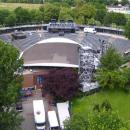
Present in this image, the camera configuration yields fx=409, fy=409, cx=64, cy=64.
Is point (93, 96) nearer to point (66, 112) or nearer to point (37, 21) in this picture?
point (66, 112)

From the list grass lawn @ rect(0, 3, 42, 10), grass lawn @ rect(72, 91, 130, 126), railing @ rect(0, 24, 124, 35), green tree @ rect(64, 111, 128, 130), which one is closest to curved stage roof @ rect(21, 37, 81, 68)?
grass lawn @ rect(72, 91, 130, 126)

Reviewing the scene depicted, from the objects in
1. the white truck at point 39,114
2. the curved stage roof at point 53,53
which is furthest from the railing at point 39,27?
the white truck at point 39,114

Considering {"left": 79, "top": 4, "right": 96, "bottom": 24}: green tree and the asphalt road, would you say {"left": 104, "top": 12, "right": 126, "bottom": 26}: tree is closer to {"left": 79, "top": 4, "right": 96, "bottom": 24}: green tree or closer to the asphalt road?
{"left": 79, "top": 4, "right": 96, "bottom": 24}: green tree

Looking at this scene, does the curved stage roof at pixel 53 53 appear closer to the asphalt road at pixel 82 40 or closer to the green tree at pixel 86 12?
the asphalt road at pixel 82 40

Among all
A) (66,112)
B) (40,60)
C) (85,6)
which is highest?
(85,6)

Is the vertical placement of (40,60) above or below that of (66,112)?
above

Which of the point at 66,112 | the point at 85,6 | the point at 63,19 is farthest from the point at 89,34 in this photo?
the point at 66,112
